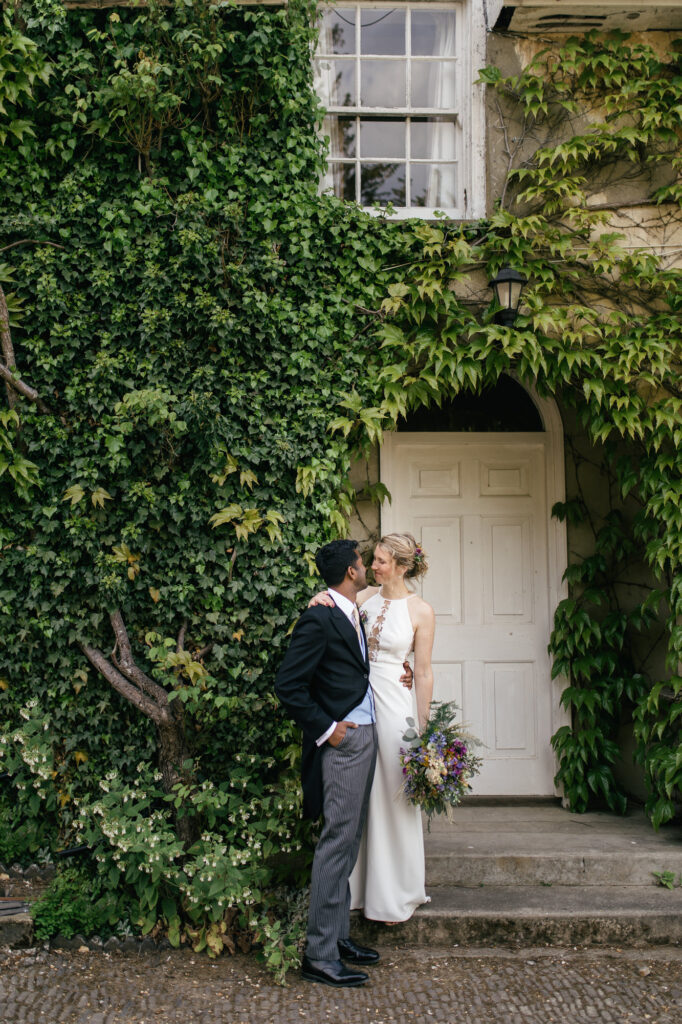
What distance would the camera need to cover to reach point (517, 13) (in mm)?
4984

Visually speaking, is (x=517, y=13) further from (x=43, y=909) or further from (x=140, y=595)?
(x=43, y=909)

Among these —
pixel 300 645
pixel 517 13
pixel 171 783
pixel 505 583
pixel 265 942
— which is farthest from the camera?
pixel 505 583

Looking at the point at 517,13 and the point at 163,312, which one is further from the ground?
the point at 517,13

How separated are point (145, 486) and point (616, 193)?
3441 millimetres

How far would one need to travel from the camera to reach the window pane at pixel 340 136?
211 inches

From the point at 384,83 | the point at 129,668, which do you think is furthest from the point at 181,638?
the point at 384,83

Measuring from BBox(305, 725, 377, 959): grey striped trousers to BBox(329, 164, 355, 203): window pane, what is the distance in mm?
3499

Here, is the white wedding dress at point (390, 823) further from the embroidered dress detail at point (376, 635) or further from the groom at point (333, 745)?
the groom at point (333, 745)

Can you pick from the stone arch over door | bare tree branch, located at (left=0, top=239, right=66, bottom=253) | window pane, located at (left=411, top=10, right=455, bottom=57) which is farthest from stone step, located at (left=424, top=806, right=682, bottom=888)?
window pane, located at (left=411, top=10, right=455, bottom=57)

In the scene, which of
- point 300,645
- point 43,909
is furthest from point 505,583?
point 43,909

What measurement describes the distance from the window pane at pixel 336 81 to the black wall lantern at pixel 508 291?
169 centimetres

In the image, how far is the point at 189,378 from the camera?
4.57 m

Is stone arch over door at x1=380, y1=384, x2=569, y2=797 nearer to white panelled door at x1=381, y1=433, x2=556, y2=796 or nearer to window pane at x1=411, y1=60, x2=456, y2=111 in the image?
white panelled door at x1=381, y1=433, x2=556, y2=796

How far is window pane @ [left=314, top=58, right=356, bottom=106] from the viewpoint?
5.33 meters
